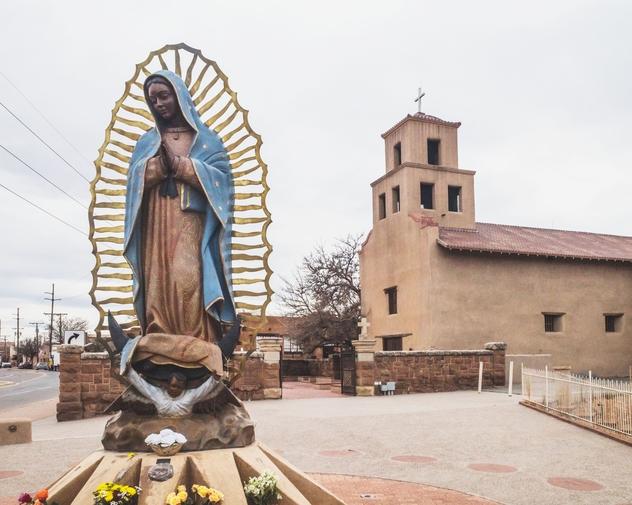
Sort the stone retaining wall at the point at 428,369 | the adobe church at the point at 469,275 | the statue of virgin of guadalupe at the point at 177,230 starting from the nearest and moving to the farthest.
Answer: the statue of virgin of guadalupe at the point at 177,230 → the stone retaining wall at the point at 428,369 → the adobe church at the point at 469,275

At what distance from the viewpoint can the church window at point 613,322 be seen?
3378 centimetres

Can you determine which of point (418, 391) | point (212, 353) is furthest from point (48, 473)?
point (418, 391)

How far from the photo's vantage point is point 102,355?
1816cm

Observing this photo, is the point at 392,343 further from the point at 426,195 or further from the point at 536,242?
the point at 536,242

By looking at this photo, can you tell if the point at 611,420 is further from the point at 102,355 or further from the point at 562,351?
the point at 562,351

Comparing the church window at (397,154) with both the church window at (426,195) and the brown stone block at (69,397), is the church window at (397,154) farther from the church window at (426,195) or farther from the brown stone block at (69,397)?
the brown stone block at (69,397)

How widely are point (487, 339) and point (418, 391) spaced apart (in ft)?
24.4

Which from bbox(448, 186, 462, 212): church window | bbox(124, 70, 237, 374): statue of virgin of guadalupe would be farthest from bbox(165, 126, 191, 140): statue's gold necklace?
bbox(448, 186, 462, 212): church window

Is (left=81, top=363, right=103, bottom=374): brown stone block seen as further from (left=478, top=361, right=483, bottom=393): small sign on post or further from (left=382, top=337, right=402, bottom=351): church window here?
(left=382, top=337, right=402, bottom=351): church window

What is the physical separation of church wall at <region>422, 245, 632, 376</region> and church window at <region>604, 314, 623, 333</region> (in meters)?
0.24

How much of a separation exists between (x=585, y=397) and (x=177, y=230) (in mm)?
11825

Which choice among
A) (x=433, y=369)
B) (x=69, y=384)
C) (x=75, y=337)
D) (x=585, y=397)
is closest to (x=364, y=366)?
(x=433, y=369)

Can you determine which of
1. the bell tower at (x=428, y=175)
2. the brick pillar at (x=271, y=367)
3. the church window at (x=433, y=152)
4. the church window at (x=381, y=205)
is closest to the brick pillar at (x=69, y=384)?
the brick pillar at (x=271, y=367)

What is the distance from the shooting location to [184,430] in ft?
20.6
